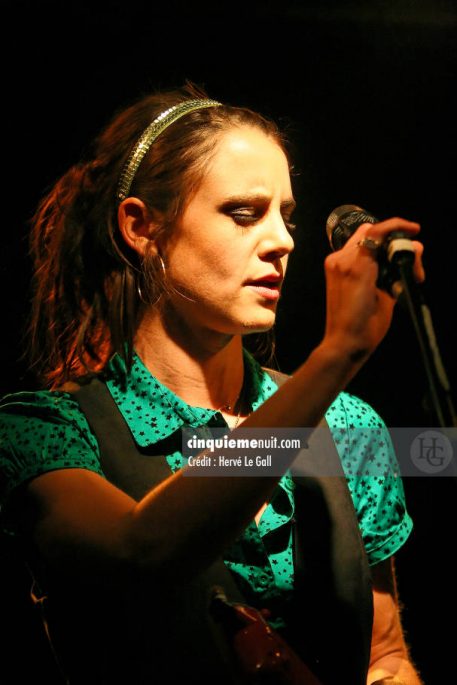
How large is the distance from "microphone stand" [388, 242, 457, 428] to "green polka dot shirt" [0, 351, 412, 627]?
538mm

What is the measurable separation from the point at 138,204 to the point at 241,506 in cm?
80

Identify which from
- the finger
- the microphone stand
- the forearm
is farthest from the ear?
the forearm

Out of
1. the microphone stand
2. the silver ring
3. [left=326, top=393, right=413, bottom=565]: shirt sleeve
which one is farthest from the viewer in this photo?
[left=326, top=393, right=413, bottom=565]: shirt sleeve

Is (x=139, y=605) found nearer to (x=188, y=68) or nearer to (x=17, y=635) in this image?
(x=17, y=635)

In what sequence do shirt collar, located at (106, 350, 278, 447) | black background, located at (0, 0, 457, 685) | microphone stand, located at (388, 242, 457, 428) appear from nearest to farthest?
microphone stand, located at (388, 242, 457, 428) < shirt collar, located at (106, 350, 278, 447) < black background, located at (0, 0, 457, 685)

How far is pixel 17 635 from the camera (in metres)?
1.86

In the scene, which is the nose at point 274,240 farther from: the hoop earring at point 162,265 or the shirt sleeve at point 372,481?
the shirt sleeve at point 372,481

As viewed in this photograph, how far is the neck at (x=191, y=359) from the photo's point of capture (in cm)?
155

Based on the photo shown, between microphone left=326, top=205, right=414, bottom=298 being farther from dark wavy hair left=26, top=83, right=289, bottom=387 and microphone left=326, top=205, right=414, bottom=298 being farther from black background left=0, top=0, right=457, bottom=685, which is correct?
black background left=0, top=0, right=457, bottom=685

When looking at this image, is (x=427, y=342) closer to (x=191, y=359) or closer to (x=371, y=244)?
(x=371, y=244)

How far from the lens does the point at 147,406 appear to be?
1465mm

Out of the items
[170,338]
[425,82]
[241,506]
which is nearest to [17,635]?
[170,338]

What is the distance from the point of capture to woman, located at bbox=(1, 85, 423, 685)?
41.4 inches

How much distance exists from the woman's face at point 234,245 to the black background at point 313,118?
68 centimetres
